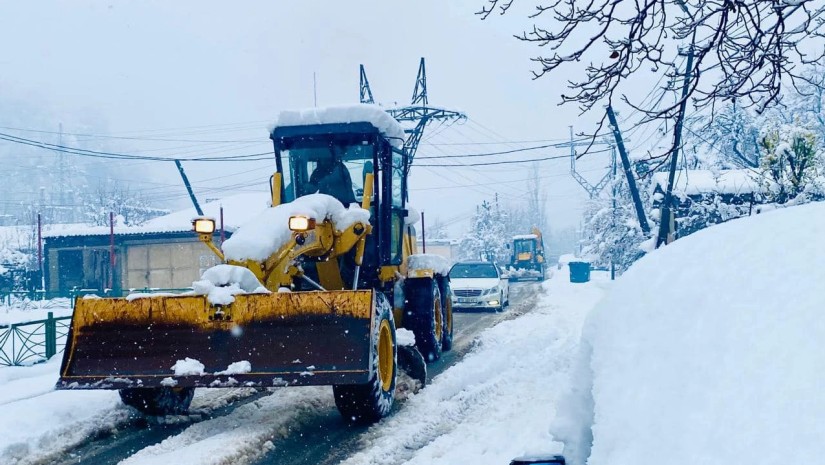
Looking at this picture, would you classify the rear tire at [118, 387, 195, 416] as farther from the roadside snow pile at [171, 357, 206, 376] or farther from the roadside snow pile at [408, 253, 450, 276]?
the roadside snow pile at [408, 253, 450, 276]

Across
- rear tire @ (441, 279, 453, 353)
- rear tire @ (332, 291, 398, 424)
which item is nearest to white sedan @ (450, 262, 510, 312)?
rear tire @ (441, 279, 453, 353)

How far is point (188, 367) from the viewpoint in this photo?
5789 millimetres

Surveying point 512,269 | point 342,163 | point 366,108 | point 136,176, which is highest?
point 136,176

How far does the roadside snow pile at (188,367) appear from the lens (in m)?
5.76

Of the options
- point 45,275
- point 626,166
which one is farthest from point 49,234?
point 626,166

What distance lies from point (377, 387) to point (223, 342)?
1.45 m

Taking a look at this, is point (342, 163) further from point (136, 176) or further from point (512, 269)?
point (136, 176)

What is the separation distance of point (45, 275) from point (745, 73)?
3604cm

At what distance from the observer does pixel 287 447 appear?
223 inches

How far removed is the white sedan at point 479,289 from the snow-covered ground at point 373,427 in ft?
34.0

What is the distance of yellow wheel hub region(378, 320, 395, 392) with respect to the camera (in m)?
6.52

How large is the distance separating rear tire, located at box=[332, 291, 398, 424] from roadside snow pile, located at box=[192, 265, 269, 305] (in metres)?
1.12

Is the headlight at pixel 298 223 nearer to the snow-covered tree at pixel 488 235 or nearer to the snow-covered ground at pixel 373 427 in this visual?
the snow-covered ground at pixel 373 427

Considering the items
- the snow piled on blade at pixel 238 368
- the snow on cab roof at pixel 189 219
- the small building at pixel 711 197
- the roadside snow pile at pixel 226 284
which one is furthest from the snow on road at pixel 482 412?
the snow on cab roof at pixel 189 219
